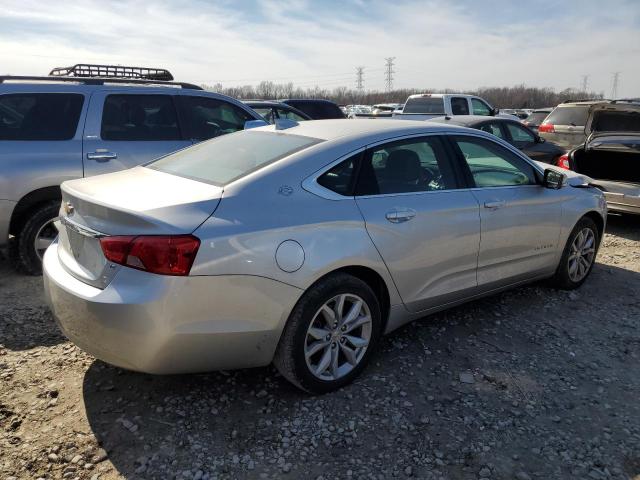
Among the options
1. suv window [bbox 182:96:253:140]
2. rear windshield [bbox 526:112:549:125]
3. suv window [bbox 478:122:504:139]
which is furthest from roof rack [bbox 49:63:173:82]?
rear windshield [bbox 526:112:549:125]

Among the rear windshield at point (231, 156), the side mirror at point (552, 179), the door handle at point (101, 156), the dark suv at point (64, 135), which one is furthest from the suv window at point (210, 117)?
the side mirror at point (552, 179)

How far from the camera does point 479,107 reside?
1428 cm

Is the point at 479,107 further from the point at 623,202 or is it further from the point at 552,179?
the point at 552,179

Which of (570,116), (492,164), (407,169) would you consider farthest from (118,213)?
(570,116)

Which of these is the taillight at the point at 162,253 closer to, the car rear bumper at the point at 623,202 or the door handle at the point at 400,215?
the door handle at the point at 400,215

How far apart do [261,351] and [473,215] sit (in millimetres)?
1837

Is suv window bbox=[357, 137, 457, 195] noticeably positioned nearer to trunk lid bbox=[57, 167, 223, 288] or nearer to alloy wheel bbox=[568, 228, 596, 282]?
trunk lid bbox=[57, 167, 223, 288]

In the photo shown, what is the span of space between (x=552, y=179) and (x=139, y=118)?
3955 mm

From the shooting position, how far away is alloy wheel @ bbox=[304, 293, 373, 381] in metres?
3.11

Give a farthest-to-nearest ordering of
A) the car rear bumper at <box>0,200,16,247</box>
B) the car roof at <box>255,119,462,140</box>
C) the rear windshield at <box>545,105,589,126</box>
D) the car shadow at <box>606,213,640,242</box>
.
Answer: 1. the rear windshield at <box>545,105,589,126</box>
2. the car shadow at <box>606,213,640,242</box>
3. the car rear bumper at <box>0,200,16,247</box>
4. the car roof at <box>255,119,462,140</box>

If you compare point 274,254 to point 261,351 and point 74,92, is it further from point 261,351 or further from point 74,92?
point 74,92

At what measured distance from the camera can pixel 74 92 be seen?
5.22 meters

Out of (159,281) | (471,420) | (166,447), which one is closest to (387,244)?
(471,420)

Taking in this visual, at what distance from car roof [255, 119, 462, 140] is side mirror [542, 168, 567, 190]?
1.02 meters
